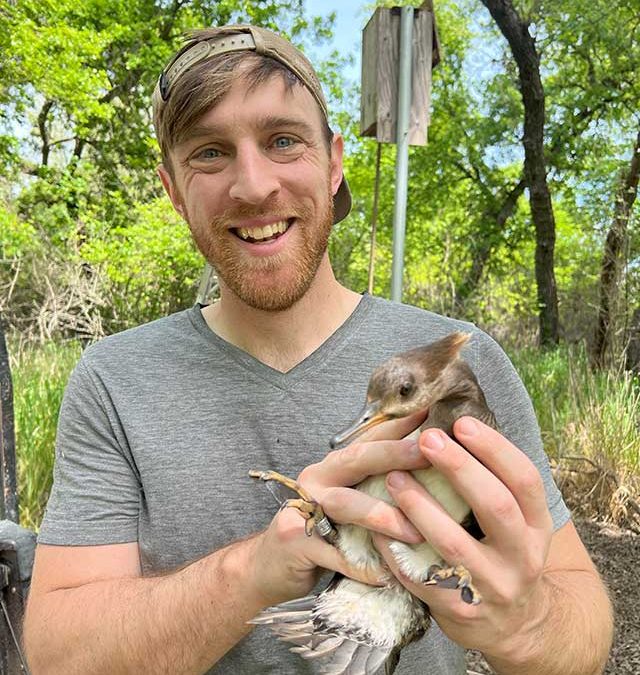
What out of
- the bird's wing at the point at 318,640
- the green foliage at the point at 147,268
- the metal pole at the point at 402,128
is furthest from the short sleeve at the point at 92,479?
the green foliage at the point at 147,268

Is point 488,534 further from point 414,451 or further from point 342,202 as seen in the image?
point 342,202

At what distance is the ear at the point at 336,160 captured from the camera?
87.4 inches

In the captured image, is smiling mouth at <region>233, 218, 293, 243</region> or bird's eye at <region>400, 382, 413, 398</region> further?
smiling mouth at <region>233, 218, 293, 243</region>

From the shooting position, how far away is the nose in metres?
1.91

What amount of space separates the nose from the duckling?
2.24ft

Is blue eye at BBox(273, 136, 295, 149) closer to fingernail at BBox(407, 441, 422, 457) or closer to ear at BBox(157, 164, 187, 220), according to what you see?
ear at BBox(157, 164, 187, 220)

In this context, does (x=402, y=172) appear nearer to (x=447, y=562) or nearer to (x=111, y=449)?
(x=111, y=449)

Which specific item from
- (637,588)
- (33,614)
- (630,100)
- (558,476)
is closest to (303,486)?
(33,614)

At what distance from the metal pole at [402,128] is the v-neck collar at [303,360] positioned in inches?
68.9

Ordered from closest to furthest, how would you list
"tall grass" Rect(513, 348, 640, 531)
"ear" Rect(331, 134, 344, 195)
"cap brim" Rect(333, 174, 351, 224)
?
"ear" Rect(331, 134, 344, 195)
"cap brim" Rect(333, 174, 351, 224)
"tall grass" Rect(513, 348, 640, 531)

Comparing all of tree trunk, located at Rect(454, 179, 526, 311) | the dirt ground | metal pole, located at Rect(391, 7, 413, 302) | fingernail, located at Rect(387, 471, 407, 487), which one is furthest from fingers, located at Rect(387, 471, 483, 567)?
tree trunk, located at Rect(454, 179, 526, 311)

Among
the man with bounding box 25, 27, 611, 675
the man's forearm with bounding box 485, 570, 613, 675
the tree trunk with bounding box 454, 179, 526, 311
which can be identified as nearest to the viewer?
the man's forearm with bounding box 485, 570, 613, 675

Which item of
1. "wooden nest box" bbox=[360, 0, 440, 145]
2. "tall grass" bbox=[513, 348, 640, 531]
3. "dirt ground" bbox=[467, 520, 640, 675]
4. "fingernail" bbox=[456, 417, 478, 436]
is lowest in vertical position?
"dirt ground" bbox=[467, 520, 640, 675]

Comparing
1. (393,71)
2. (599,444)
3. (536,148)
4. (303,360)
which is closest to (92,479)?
(303,360)
